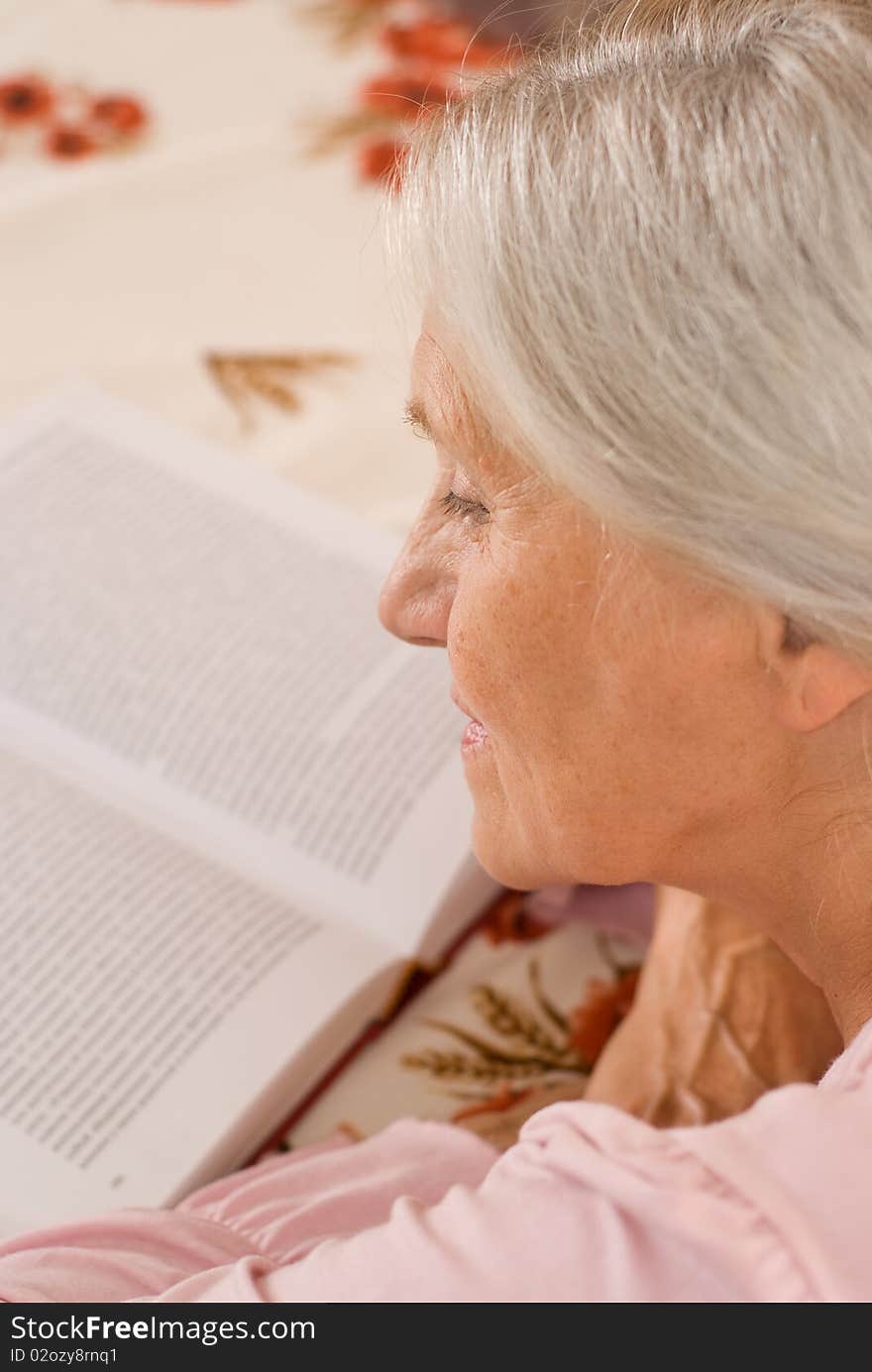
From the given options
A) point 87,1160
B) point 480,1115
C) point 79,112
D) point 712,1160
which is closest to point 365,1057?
point 480,1115

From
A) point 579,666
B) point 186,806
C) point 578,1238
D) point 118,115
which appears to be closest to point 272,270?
point 118,115

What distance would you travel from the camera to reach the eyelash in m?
0.60

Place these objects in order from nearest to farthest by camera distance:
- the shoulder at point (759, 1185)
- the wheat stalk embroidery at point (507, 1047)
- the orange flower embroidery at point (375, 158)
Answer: the shoulder at point (759, 1185), the wheat stalk embroidery at point (507, 1047), the orange flower embroidery at point (375, 158)

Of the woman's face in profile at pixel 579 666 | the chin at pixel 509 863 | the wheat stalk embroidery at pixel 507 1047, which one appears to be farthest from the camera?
the wheat stalk embroidery at pixel 507 1047

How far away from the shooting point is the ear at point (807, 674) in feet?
1.71

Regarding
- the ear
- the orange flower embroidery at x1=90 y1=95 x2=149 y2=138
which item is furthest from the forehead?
the orange flower embroidery at x1=90 y1=95 x2=149 y2=138

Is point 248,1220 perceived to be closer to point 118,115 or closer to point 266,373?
point 266,373

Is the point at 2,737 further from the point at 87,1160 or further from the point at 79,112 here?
the point at 79,112

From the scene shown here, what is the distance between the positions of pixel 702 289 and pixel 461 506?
0.16 m

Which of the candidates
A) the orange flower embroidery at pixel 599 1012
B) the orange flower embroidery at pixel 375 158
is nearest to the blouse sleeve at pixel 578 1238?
the orange flower embroidery at pixel 599 1012

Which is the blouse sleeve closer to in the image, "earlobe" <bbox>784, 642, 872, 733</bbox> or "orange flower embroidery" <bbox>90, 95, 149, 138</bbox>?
"earlobe" <bbox>784, 642, 872, 733</bbox>

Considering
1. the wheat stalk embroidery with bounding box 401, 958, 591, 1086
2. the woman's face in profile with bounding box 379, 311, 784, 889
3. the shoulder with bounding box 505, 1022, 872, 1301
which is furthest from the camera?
the wheat stalk embroidery with bounding box 401, 958, 591, 1086

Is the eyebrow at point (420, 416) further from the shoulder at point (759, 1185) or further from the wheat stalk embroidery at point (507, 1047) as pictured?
the wheat stalk embroidery at point (507, 1047)

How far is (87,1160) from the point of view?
28.5 inches
